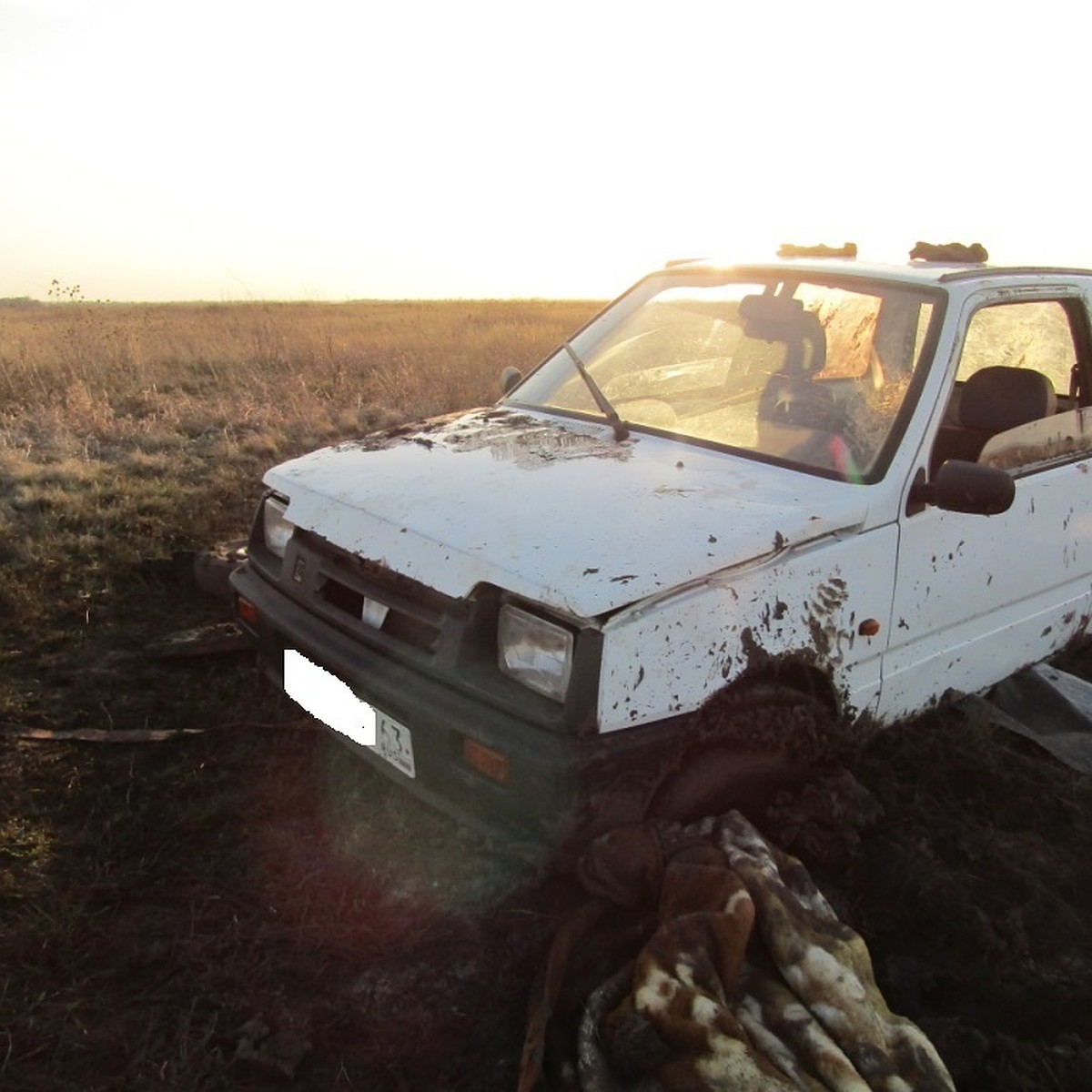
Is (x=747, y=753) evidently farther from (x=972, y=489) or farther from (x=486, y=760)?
(x=972, y=489)

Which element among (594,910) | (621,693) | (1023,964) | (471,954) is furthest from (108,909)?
(1023,964)

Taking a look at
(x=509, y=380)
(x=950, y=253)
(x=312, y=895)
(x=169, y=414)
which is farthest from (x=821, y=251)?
(x=169, y=414)

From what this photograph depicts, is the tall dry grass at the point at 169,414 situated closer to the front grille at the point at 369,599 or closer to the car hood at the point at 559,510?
the front grille at the point at 369,599

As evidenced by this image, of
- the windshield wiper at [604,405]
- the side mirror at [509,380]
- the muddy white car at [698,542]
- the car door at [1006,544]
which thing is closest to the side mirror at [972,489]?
the muddy white car at [698,542]

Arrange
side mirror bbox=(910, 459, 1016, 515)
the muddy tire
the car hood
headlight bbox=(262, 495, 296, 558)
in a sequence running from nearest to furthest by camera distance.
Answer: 1. the car hood
2. the muddy tire
3. side mirror bbox=(910, 459, 1016, 515)
4. headlight bbox=(262, 495, 296, 558)

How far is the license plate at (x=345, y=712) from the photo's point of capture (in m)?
2.49

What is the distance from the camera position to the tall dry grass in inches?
203

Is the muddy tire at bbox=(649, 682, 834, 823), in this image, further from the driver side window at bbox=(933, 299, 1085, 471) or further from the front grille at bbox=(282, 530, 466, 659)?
the driver side window at bbox=(933, 299, 1085, 471)

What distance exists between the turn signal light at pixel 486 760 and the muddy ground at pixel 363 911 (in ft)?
1.51

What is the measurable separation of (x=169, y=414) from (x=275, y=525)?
20.9 feet

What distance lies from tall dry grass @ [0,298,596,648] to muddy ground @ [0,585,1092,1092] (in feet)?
5.83

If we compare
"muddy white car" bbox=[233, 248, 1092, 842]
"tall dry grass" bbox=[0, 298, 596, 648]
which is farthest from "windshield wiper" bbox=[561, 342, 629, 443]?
"tall dry grass" bbox=[0, 298, 596, 648]

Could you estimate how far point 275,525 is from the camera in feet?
10.5

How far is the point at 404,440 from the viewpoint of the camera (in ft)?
10.8
